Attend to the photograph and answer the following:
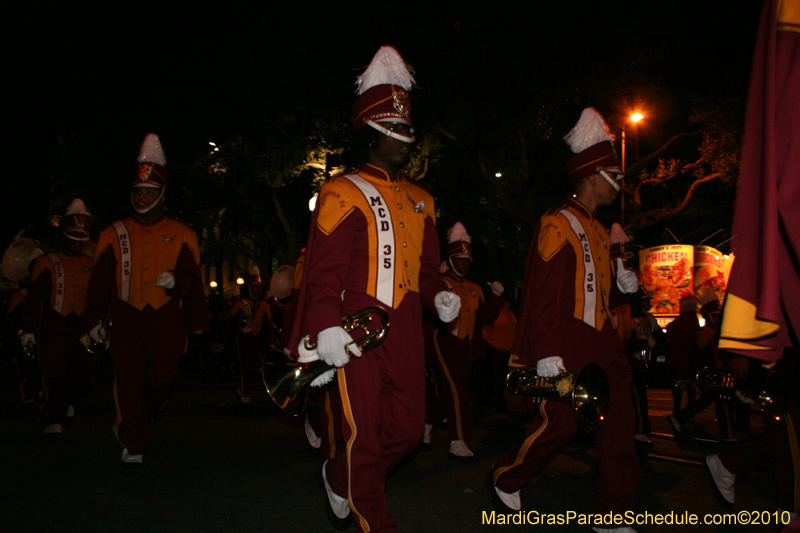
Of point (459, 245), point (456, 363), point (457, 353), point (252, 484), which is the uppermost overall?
point (459, 245)

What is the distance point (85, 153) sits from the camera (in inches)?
794

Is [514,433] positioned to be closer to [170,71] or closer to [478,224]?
[170,71]

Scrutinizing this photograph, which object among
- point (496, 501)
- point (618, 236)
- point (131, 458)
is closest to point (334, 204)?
point (496, 501)

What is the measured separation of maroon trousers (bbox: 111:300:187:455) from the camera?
549 centimetres

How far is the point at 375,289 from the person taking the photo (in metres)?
3.45

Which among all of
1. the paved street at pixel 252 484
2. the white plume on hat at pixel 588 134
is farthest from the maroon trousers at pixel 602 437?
the white plume on hat at pixel 588 134

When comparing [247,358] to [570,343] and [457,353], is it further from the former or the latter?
[570,343]

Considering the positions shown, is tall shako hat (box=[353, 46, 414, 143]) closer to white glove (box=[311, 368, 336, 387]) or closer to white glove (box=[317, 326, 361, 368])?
white glove (box=[317, 326, 361, 368])

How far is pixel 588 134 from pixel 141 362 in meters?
3.94

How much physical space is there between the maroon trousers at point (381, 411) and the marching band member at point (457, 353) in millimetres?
2393

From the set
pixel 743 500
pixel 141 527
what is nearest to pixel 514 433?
pixel 743 500

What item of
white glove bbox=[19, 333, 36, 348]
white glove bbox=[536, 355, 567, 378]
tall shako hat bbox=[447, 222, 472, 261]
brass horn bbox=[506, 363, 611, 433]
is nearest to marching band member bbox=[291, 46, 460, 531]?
white glove bbox=[536, 355, 567, 378]

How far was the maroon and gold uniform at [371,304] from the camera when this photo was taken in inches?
128

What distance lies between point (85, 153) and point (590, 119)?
62.1 feet
